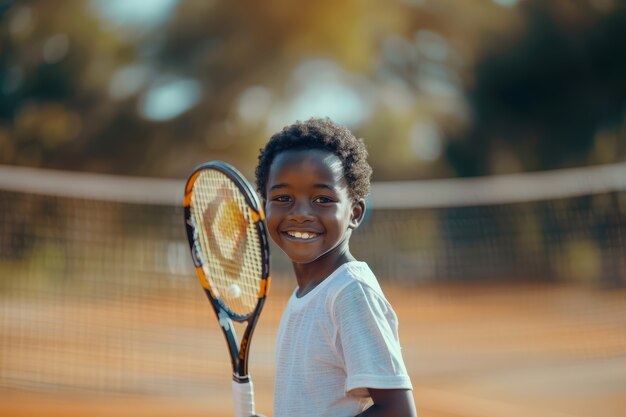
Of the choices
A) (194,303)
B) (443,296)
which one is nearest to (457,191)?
(443,296)

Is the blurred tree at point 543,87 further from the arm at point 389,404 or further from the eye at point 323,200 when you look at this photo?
the arm at point 389,404

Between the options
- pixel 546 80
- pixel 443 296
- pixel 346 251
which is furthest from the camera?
pixel 546 80

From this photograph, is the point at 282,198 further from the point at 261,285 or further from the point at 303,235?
the point at 261,285

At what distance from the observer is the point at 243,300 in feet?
6.82

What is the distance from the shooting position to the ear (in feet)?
5.22

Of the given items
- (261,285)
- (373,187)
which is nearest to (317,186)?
(261,285)

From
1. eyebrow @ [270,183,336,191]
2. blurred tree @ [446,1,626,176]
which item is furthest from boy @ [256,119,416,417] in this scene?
blurred tree @ [446,1,626,176]

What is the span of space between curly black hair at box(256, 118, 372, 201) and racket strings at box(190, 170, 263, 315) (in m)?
0.40

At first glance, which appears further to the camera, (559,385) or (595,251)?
(595,251)

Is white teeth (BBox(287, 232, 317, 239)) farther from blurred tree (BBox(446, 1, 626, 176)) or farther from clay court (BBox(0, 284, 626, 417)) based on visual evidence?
blurred tree (BBox(446, 1, 626, 176))

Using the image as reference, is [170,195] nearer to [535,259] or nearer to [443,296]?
[443,296]

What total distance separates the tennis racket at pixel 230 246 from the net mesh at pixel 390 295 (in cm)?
267

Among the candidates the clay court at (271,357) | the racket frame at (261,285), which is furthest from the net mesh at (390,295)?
the racket frame at (261,285)

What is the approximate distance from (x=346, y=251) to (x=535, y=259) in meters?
11.3
